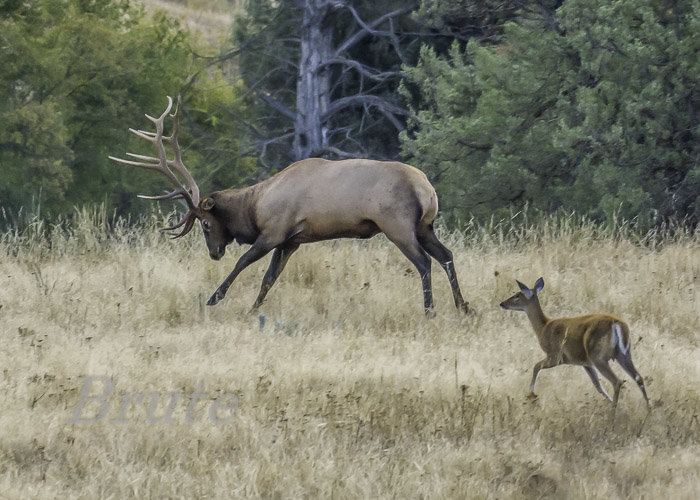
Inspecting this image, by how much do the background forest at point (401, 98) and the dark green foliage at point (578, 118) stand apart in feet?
0.11

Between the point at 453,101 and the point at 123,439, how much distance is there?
1335 centimetres

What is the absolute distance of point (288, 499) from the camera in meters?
4.95

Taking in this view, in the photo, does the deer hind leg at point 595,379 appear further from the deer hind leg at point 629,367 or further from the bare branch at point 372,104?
the bare branch at point 372,104

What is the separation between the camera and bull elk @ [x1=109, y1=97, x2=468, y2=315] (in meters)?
9.17

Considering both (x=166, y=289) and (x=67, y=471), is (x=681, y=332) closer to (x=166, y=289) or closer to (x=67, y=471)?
(x=166, y=289)

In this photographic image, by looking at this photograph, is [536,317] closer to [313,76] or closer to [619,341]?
[619,341]

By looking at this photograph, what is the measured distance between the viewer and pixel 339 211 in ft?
30.4

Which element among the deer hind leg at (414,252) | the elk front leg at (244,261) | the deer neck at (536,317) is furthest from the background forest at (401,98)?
the deer neck at (536,317)

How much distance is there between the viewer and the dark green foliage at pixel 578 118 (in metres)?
14.9

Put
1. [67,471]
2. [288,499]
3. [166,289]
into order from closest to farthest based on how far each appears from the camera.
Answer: [288,499] < [67,471] < [166,289]

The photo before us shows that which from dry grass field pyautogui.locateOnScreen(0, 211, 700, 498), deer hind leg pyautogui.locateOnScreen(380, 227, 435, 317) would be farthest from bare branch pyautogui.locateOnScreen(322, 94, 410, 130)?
deer hind leg pyautogui.locateOnScreen(380, 227, 435, 317)

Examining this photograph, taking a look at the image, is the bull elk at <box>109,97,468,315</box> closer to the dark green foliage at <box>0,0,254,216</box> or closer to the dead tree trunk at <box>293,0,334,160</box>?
the dead tree trunk at <box>293,0,334,160</box>

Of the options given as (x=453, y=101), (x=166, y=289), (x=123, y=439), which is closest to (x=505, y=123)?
(x=453, y=101)

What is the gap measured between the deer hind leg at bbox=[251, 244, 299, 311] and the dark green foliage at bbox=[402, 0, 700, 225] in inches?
224
